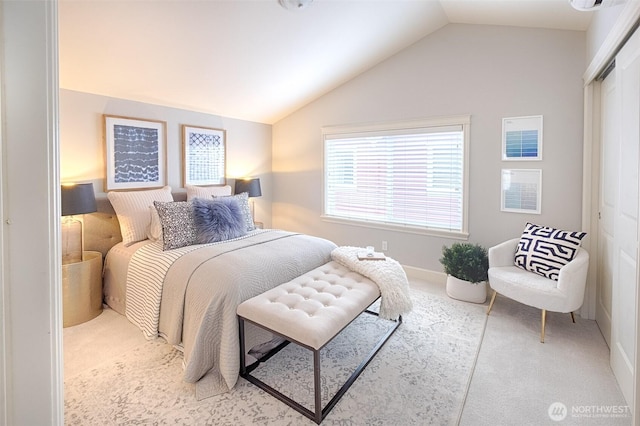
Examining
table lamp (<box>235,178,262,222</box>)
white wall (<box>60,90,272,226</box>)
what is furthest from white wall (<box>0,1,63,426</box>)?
table lamp (<box>235,178,262,222</box>)

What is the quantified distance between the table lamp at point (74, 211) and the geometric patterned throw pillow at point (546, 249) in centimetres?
373

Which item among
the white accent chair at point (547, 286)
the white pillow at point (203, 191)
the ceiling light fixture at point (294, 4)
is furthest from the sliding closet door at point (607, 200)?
the white pillow at point (203, 191)

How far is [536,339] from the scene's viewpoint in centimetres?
245

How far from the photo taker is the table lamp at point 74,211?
2.55 metres

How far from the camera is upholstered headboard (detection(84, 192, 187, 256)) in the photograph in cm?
303

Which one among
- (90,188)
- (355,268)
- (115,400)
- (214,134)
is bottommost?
(115,400)

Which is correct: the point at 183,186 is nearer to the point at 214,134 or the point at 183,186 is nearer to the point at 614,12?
the point at 214,134

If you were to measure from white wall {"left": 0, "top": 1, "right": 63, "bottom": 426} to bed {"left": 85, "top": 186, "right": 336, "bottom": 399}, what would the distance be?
1263mm

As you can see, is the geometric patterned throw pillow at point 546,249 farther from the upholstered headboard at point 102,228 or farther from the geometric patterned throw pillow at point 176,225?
the upholstered headboard at point 102,228

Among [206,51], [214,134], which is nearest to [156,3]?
[206,51]

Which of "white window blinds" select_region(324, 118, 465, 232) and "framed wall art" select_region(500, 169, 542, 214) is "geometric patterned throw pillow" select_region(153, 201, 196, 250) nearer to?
"white window blinds" select_region(324, 118, 465, 232)

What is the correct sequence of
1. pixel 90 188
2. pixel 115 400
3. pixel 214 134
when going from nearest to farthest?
pixel 115 400, pixel 90 188, pixel 214 134

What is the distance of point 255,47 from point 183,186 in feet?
6.00

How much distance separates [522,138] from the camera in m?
3.05
